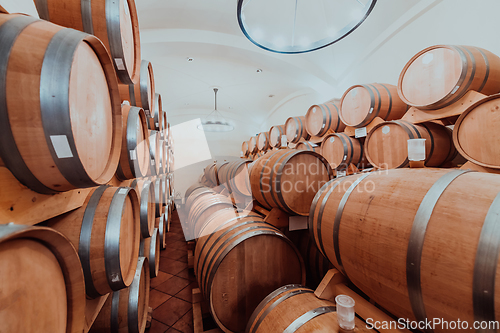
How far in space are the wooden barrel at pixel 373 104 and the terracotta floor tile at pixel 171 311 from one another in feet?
10.6

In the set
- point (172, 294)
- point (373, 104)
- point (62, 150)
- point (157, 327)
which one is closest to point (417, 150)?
point (62, 150)

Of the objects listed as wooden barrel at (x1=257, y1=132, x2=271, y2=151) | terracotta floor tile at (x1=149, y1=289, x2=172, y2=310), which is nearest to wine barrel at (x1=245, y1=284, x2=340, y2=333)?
terracotta floor tile at (x1=149, y1=289, x2=172, y2=310)

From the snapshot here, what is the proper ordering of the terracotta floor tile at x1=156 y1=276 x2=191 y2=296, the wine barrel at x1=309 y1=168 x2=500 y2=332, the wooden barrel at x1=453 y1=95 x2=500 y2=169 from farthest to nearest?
the terracotta floor tile at x1=156 y1=276 x2=191 y2=296 → the wooden barrel at x1=453 y1=95 x2=500 y2=169 → the wine barrel at x1=309 y1=168 x2=500 y2=332

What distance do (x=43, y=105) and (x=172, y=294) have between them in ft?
8.99

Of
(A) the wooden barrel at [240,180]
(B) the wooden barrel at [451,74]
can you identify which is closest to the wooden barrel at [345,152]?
(B) the wooden barrel at [451,74]

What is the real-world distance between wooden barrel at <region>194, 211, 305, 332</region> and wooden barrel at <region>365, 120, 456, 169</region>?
1.58 metres

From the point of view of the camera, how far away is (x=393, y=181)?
1.08 meters

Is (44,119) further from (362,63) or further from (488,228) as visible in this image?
(362,63)

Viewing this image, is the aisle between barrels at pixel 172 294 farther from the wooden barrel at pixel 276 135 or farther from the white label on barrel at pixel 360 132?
the wooden barrel at pixel 276 135

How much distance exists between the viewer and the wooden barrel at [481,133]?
5.31 feet

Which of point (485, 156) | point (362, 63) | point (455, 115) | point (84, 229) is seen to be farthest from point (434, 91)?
point (84, 229)

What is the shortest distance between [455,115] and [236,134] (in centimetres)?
969

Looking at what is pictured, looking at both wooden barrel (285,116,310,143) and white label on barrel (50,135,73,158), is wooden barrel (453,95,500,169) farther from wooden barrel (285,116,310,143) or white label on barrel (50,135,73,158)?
wooden barrel (285,116,310,143)

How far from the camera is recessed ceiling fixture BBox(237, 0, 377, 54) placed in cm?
208
